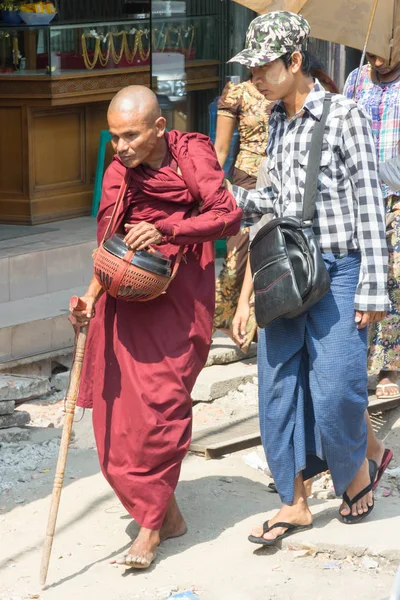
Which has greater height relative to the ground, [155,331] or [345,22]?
[345,22]

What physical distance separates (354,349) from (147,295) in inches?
31.4

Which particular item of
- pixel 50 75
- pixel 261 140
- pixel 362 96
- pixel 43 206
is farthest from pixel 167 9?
pixel 362 96

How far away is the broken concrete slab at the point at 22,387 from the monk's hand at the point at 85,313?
258cm

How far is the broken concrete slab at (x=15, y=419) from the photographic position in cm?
626

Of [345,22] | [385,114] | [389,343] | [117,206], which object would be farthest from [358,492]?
[345,22]

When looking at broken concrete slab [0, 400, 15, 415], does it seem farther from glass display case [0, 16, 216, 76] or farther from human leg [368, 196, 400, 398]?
glass display case [0, 16, 216, 76]

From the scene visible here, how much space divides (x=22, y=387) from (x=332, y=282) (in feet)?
10.0

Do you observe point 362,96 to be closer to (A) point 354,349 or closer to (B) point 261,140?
(B) point 261,140

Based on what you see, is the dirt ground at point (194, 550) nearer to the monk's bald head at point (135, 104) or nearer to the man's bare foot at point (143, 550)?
the man's bare foot at point (143, 550)

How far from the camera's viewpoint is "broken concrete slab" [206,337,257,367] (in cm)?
710

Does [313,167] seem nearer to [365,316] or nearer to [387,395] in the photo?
[365,316]

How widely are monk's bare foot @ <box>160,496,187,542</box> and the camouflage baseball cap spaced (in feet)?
5.55

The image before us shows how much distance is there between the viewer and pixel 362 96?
5.91 metres

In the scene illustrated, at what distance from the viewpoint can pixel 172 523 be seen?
4539 millimetres
